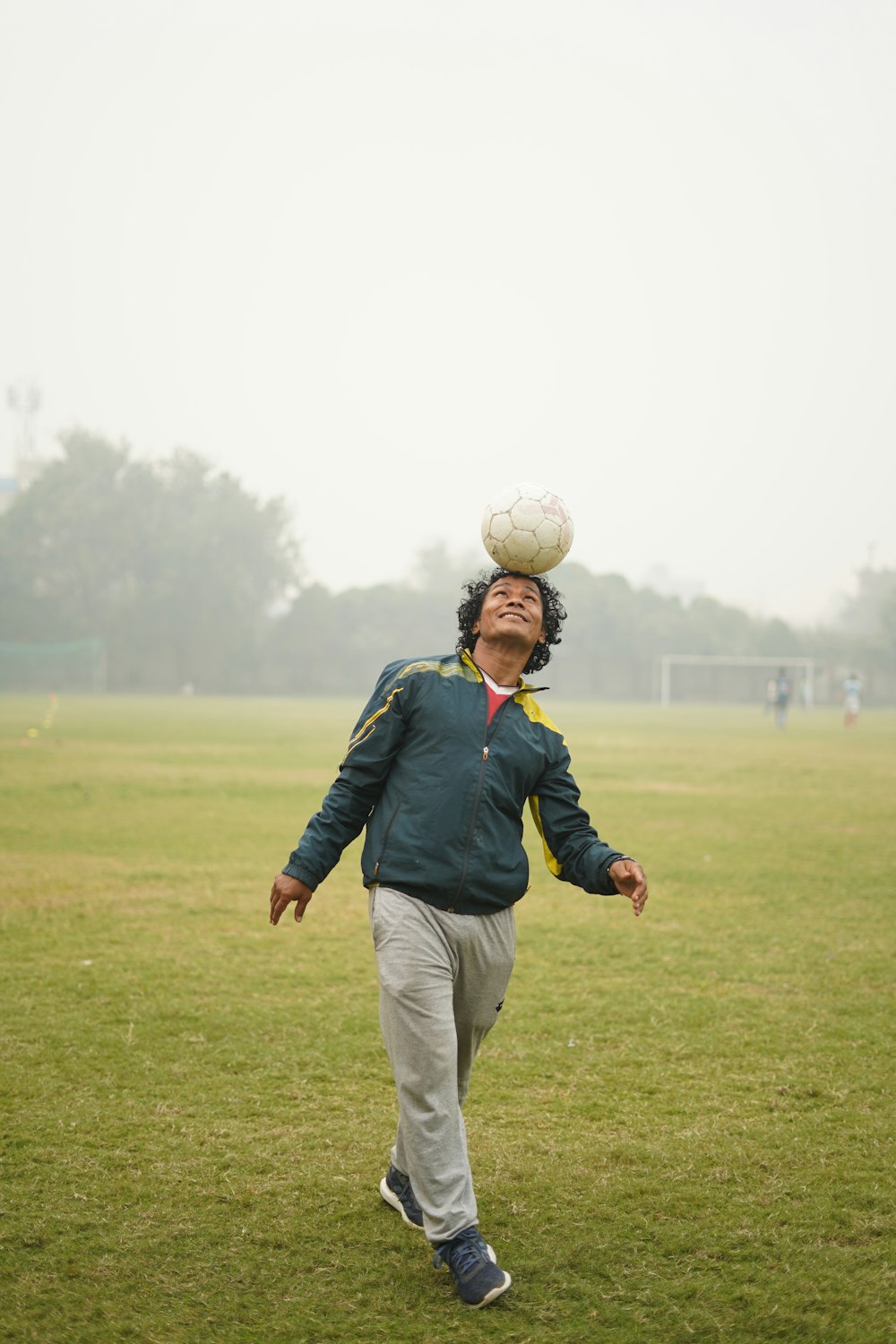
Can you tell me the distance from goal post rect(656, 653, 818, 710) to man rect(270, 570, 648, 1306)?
225 ft

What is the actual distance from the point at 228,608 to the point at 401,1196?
70.5 meters

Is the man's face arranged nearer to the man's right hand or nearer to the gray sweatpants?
the gray sweatpants

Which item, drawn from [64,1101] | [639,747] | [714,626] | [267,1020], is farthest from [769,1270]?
[714,626]

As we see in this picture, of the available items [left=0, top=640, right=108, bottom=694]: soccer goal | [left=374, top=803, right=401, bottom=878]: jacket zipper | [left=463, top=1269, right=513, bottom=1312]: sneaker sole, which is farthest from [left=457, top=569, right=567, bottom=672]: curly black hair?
[left=0, top=640, right=108, bottom=694]: soccer goal

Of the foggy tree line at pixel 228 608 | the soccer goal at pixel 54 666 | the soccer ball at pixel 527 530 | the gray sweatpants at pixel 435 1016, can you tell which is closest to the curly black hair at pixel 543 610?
the soccer ball at pixel 527 530

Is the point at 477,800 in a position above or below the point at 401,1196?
→ above

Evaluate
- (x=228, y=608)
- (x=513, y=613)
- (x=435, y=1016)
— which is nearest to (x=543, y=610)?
(x=513, y=613)

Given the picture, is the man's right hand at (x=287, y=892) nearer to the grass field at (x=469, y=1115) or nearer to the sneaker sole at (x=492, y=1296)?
the grass field at (x=469, y=1115)

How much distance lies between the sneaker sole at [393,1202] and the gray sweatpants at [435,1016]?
0.23 metres

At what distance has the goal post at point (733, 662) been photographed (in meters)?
73.3

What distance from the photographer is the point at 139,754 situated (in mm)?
21953

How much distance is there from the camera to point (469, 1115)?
Answer: 4789 millimetres

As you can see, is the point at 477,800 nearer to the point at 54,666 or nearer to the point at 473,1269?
the point at 473,1269

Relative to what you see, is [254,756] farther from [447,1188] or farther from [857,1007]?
[447,1188]
